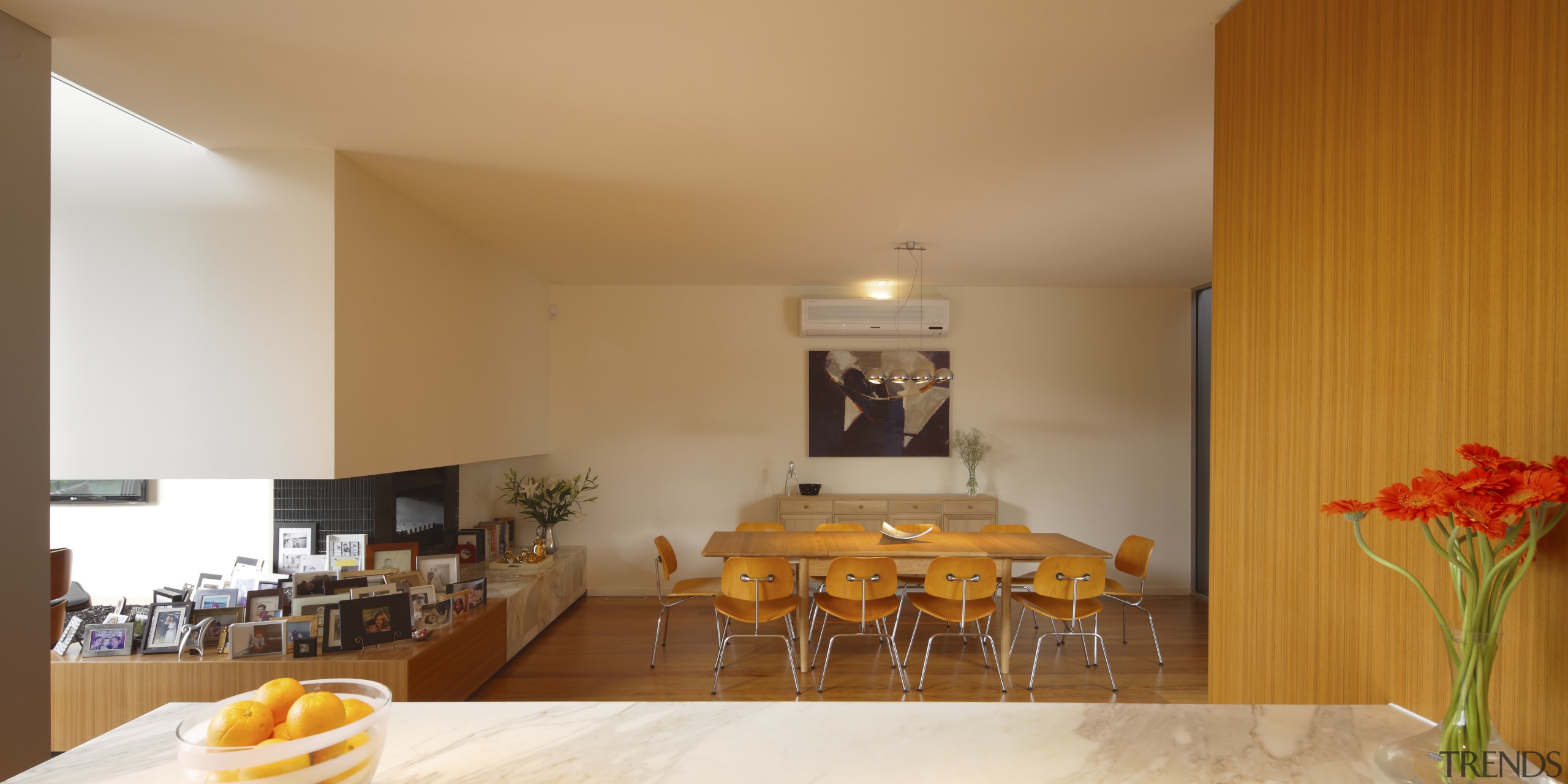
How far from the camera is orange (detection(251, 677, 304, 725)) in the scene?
106 centimetres

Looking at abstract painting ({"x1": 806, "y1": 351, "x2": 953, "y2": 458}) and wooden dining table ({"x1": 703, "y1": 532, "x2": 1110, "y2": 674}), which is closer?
wooden dining table ({"x1": 703, "y1": 532, "x2": 1110, "y2": 674})

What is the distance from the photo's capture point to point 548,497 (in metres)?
6.38

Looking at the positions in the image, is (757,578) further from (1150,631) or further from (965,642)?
(1150,631)

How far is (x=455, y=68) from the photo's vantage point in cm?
259

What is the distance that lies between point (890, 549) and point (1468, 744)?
364cm

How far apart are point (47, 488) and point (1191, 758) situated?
3.14 meters

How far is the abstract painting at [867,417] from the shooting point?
22.5 feet

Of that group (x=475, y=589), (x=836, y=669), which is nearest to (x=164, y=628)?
(x=475, y=589)

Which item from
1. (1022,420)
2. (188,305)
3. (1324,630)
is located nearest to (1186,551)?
(1022,420)

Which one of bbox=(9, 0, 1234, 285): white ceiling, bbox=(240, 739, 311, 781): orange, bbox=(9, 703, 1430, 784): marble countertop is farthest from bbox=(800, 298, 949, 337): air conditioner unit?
bbox=(240, 739, 311, 781): orange

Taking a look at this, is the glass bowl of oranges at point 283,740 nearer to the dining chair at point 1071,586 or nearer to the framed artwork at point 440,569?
the framed artwork at point 440,569

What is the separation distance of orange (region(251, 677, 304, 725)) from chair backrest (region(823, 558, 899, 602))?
11.5 ft

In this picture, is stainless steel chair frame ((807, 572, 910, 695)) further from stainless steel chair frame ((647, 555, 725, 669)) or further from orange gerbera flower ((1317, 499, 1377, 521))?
orange gerbera flower ((1317, 499, 1377, 521))

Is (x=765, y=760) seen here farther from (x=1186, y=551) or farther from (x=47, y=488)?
(x=1186, y=551)
